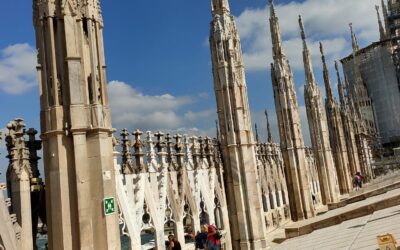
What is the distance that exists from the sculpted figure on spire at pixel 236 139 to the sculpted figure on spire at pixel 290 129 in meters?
7.35

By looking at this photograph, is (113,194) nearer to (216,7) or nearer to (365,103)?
(216,7)

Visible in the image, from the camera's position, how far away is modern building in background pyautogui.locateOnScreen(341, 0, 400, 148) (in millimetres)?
57719

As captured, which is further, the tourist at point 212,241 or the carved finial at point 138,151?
the carved finial at point 138,151

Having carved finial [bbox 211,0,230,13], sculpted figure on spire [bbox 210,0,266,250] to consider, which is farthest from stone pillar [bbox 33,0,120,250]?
carved finial [bbox 211,0,230,13]

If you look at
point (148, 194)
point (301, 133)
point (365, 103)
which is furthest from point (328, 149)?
point (365, 103)

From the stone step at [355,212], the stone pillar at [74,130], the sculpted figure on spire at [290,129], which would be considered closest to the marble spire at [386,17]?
the sculpted figure on spire at [290,129]

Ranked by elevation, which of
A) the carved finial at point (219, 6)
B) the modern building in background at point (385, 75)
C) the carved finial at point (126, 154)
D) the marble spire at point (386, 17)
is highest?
the marble spire at point (386, 17)

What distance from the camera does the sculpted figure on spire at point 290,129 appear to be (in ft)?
68.7

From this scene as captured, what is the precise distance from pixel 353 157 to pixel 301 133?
1822 cm

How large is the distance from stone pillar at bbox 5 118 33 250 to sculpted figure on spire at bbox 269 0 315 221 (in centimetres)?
1582

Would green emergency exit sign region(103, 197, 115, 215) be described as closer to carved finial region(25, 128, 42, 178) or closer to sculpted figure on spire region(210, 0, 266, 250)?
carved finial region(25, 128, 42, 178)

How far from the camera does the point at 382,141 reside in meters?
61.6

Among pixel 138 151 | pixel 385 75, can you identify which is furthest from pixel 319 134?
pixel 385 75

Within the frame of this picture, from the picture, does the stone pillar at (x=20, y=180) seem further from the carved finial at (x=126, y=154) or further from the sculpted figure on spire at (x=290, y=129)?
the sculpted figure on spire at (x=290, y=129)
